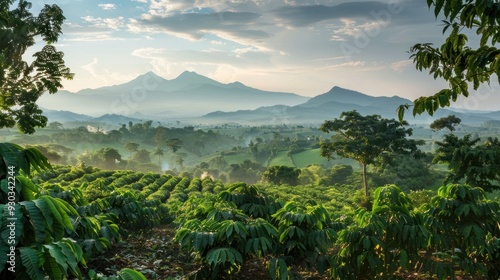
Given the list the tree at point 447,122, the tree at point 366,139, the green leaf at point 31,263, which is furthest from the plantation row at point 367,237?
the tree at point 447,122

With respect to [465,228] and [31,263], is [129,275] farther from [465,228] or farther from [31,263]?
[465,228]

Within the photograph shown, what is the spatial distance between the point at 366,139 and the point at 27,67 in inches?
1111

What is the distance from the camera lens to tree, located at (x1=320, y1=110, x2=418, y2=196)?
3325 centimetres

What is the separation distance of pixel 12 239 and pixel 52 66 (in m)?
23.9

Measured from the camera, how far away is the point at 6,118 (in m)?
21.9

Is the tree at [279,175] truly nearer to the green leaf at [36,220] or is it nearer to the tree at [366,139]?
the tree at [366,139]

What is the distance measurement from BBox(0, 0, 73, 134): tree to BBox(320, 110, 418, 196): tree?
22644 mm

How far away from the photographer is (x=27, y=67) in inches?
903

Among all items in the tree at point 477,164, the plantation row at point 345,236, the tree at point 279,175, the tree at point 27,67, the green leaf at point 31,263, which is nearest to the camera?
the green leaf at point 31,263

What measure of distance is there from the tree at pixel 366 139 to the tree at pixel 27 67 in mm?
22644

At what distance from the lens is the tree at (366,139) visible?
33250 mm

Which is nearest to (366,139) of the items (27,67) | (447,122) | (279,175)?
(447,122)

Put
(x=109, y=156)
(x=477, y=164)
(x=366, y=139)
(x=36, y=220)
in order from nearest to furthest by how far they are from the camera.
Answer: (x=36, y=220) → (x=477, y=164) → (x=366, y=139) → (x=109, y=156)

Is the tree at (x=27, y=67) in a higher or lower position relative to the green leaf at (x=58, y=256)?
higher
